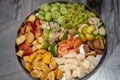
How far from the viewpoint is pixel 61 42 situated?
113 centimetres

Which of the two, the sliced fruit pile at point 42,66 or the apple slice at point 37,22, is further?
the apple slice at point 37,22

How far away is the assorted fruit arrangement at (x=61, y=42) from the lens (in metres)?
1.07

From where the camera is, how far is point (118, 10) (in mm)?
1237

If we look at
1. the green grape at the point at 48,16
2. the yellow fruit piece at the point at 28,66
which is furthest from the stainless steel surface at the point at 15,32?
the green grape at the point at 48,16

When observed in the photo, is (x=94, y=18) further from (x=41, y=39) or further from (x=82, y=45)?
(x=41, y=39)

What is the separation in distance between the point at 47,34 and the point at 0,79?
27 centimetres

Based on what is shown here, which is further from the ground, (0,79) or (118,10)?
(118,10)

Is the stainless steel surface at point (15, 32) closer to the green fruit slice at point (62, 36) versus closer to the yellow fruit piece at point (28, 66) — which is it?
the yellow fruit piece at point (28, 66)

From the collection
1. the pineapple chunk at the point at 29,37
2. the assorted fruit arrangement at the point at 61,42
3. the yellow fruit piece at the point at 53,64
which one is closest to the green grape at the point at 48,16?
the assorted fruit arrangement at the point at 61,42

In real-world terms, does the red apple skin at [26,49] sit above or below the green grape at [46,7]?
below

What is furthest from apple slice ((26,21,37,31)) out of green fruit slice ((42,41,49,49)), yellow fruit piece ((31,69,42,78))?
yellow fruit piece ((31,69,42,78))

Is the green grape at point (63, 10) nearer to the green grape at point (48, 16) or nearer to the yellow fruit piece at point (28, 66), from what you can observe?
the green grape at point (48, 16)

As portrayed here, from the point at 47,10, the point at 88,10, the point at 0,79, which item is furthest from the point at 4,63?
the point at 88,10

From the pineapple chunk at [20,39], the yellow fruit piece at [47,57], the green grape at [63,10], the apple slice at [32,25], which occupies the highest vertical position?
the green grape at [63,10]
